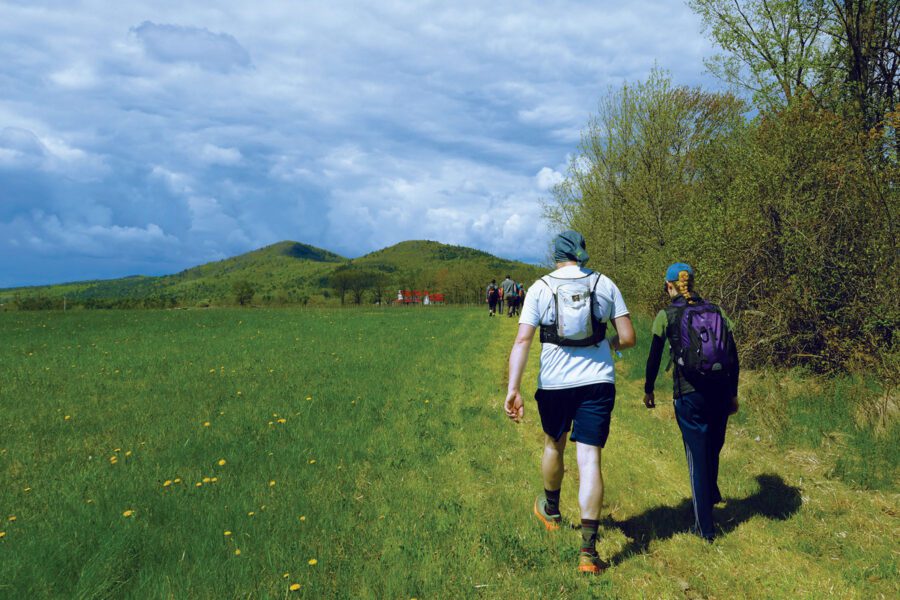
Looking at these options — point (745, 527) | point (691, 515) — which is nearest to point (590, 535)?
point (691, 515)

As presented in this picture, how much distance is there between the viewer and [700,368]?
16.3ft

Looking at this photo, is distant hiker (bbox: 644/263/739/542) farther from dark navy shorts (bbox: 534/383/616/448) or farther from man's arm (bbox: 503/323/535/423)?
man's arm (bbox: 503/323/535/423)

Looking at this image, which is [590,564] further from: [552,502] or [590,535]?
[552,502]

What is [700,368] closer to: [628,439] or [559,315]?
[559,315]

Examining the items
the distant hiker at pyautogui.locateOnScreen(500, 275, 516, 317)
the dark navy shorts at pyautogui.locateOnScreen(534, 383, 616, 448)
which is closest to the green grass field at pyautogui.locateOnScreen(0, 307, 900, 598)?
the dark navy shorts at pyautogui.locateOnScreen(534, 383, 616, 448)

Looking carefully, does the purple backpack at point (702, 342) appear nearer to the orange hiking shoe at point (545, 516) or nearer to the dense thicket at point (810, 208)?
the orange hiking shoe at point (545, 516)

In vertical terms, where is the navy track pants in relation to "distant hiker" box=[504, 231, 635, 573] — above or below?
below

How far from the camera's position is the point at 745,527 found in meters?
5.21

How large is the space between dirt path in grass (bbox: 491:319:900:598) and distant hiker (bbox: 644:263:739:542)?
1.33 ft

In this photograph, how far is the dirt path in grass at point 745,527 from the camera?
13.8ft

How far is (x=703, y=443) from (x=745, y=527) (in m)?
0.98

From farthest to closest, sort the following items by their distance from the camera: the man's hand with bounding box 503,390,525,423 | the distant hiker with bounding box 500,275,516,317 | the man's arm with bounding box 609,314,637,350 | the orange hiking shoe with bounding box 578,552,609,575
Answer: the distant hiker with bounding box 500,275,516,317, the man's hand with bounding box 503,390,525,423, the man's arm with bounding box 609,314,637,350, the orange hiking shoe with bounding box 578,552,609,575

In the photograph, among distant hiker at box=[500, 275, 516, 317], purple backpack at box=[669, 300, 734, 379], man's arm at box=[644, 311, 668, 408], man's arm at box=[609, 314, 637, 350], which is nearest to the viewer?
man's arm at box=[609, 314, 637, 350]

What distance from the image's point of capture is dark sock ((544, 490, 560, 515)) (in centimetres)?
497
